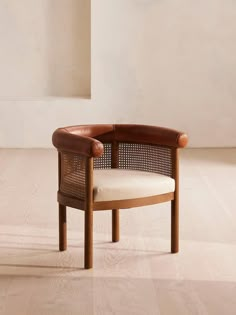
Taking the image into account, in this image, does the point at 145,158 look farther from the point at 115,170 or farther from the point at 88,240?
the point at 88,240

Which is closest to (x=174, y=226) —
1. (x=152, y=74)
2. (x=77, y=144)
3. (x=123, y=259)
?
(x=123, y=259)

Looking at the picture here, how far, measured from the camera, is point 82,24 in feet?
26.0

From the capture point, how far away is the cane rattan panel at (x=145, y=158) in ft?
13.7

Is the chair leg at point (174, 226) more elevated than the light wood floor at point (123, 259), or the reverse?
the chair leg at point (174, 226)

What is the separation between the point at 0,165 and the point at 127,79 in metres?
1.69

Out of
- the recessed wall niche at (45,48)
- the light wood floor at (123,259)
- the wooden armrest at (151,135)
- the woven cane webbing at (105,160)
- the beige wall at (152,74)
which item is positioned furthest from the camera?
the recessed wall niche at (45,48)

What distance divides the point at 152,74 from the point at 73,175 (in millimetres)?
3888

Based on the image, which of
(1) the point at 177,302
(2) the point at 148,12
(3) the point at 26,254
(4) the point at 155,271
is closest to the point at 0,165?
(2) the point at 148,12

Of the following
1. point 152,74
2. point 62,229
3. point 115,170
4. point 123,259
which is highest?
point 152,74

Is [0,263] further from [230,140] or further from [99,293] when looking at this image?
[230,140]

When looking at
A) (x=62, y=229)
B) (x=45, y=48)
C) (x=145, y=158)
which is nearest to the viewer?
(x=62, y=229)

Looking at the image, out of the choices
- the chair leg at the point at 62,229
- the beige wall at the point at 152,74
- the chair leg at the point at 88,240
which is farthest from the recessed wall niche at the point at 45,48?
the chair leg at the point at 88,240

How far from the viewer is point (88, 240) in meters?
3.85

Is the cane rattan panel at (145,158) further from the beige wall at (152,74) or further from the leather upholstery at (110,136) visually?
the beige wall at (152,74)
